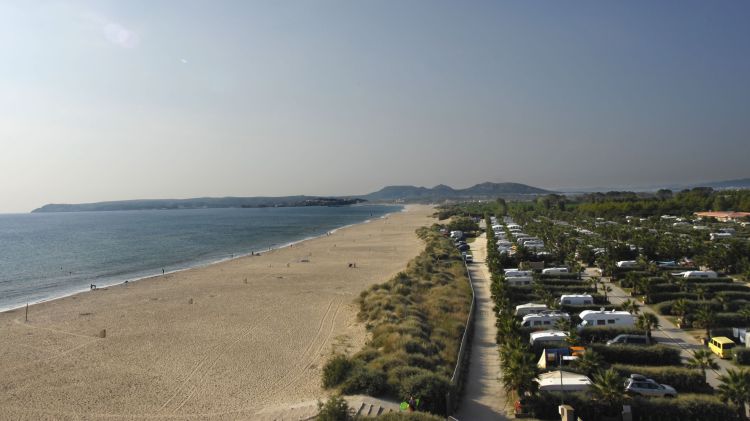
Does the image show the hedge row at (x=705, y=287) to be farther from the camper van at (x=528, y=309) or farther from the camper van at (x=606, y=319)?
the camper van at (x=528, y=309)

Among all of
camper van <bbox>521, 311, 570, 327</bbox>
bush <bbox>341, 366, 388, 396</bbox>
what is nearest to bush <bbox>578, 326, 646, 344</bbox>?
camper van <bbox>521, 311, 570, 327</bbox>

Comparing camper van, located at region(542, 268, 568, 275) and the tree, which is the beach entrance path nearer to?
the tree

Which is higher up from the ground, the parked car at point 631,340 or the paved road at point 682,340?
the parked car at point 631,340

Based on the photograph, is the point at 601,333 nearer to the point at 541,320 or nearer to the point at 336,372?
the point at 541,320

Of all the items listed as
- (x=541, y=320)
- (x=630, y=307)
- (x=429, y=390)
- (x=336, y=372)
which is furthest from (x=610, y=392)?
(x=630, y=307)

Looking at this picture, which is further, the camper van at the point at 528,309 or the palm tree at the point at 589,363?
the camper van at the point at 528,309

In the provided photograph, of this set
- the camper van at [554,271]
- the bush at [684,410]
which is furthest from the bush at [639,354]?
the camper van at [554,271]
